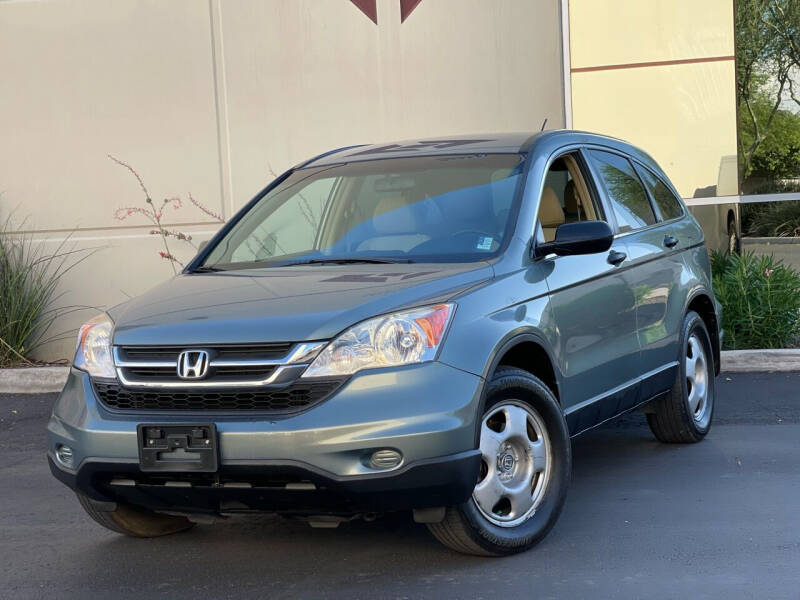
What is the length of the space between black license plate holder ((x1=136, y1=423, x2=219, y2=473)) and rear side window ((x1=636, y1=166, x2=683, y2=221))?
3.40 metres

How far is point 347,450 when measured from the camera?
422cm

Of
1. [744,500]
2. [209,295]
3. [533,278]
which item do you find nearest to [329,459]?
[209,295]

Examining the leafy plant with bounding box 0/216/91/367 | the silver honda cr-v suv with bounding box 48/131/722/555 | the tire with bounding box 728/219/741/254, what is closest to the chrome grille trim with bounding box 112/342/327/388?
the silver honda cr-v suv with bounding box 48/131/722/555

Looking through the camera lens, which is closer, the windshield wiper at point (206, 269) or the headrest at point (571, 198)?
the windshield wiper at point (206, 269)

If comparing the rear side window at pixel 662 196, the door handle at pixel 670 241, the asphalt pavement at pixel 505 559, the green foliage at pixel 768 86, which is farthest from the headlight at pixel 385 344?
the green foliage at pixel 768 86

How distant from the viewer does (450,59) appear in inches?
464

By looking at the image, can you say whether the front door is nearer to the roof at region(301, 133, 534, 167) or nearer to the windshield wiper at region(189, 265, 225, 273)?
the roof at region(301, 133, 534, 167)

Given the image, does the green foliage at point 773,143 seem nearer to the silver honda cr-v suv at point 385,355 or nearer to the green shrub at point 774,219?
the green shrub at point 774,219

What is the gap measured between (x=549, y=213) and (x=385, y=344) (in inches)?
62.0

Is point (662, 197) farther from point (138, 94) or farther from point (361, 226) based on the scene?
point (138, 94)

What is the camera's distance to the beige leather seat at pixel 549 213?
555 cm

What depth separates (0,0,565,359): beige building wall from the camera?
11.8m

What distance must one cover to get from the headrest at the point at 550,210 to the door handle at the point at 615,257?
278mm

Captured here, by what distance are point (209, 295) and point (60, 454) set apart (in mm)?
838
